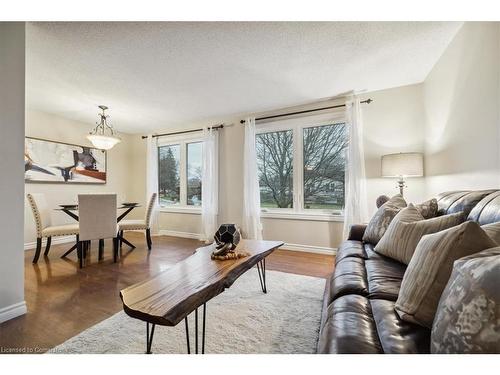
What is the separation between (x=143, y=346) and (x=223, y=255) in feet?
2.34

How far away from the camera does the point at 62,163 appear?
420 centimetres

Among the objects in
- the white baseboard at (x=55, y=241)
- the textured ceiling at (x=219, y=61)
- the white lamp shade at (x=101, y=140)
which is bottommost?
the white baseboard at (x=55, y=241)

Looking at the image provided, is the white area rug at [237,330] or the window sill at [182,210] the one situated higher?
the window sill at [182,210]

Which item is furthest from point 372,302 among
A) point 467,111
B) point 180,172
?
point 180,172

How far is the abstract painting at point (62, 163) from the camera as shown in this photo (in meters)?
3.80

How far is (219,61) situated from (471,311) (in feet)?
8.60

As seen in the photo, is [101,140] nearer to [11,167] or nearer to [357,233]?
[11,167]

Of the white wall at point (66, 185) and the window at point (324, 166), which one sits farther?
the white wall at point (66, 185)

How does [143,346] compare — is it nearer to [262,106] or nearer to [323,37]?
[323,37]

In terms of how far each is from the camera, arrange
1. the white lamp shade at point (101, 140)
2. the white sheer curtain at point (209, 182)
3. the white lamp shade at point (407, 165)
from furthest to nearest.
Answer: the white sheer curtain at point (209, 182) < the white lamp shade at point (101, 140) < the white lamp shade at point (407, 165)

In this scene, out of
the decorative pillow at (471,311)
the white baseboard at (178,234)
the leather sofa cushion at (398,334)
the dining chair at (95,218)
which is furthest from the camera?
the white baseboard at (178,234)

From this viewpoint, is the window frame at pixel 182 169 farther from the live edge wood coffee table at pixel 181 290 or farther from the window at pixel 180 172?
the live edge wood coffee table at pixel 181 290

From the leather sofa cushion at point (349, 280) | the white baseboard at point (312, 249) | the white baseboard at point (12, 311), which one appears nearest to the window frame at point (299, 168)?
the white baseboard at point (312, 249)

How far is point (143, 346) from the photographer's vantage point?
1.41m
